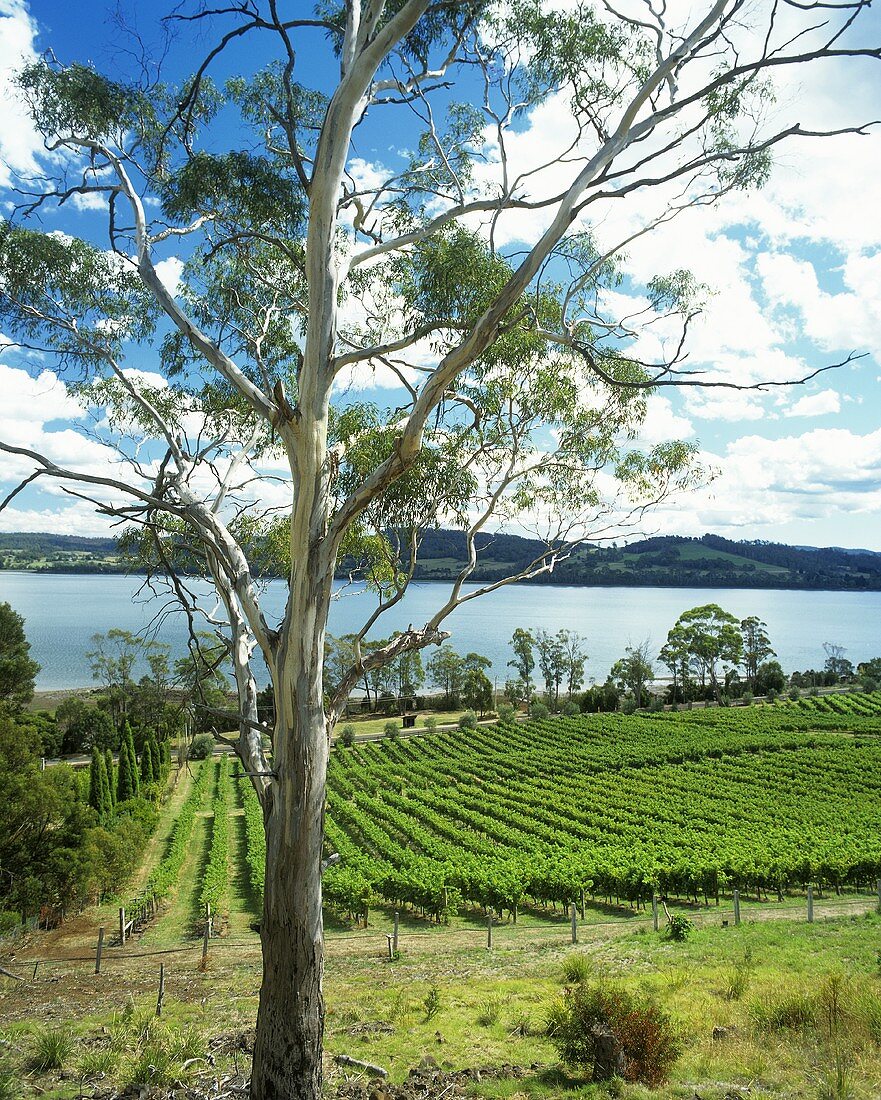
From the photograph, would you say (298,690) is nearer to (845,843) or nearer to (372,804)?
(845,843)

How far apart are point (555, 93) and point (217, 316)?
367 cm

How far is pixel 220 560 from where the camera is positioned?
5.07 metres

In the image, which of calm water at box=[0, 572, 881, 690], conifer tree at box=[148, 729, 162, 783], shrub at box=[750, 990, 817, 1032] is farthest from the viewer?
calm water at box=[0, 572, 881, 690]

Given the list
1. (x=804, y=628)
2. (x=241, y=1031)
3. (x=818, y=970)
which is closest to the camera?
(x=241, y=1031)

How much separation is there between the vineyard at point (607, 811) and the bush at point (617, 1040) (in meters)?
8.96

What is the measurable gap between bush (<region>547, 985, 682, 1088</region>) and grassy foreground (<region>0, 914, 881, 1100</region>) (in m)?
0.12

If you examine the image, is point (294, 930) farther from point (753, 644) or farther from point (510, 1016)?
point (753, 644)

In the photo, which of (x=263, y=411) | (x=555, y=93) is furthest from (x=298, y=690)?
(x=555, y=93)

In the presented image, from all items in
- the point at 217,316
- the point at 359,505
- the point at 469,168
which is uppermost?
the point at 469,168

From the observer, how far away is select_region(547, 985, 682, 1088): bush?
169 inches

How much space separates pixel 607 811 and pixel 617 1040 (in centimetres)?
1865

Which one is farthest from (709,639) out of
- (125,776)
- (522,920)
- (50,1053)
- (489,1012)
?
(50,1053)

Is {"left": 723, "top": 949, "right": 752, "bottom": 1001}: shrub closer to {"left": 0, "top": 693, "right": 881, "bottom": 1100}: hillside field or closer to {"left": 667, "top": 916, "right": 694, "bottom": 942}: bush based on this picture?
{"left": 0, "top": 693, "right": 881, "bottom": 1100}: hillside field

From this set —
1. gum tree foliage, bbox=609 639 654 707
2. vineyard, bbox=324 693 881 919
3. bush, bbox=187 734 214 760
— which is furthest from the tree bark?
gum tree foliage, bbox=609 639 654 707
